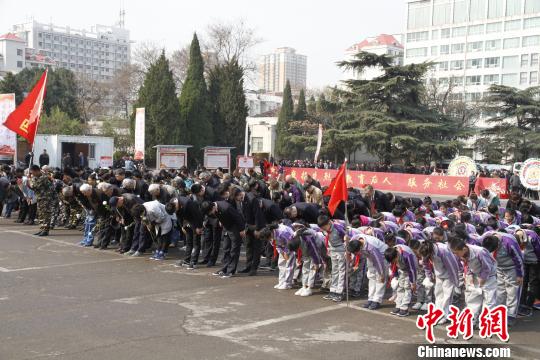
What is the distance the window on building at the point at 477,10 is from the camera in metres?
77.7

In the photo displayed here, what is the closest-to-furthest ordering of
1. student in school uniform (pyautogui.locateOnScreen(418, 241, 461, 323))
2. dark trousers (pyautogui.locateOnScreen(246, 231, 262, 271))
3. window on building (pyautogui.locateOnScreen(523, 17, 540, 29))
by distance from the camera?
student in school uniform (pyautogui.locateOnScreen(418, 241, 461, 323)), dark trousers (pyautogui.locateOnScreen(246, 231, 262, 271)), window on building (pyautogui.locateOnScreen(523, 17, 540, 29))

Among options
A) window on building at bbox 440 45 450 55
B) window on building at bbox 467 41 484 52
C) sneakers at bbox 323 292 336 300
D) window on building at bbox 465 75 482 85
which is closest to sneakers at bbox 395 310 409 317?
sneakers at bbox 323 292 336 300

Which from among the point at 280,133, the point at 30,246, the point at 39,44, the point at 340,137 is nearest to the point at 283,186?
the point at 30,246

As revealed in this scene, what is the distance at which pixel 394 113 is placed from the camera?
138 ft

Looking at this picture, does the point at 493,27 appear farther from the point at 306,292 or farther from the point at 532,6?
the point at 306,292

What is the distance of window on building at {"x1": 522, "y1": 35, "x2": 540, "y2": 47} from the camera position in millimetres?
72881

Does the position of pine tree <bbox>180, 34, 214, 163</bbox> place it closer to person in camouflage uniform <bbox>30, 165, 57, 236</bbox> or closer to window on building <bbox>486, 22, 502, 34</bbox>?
person in camouflage uniform <bbox>30, 165, 57, 236</bbox>

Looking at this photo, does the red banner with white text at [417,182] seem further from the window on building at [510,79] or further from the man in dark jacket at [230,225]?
the window on building at [510,79]

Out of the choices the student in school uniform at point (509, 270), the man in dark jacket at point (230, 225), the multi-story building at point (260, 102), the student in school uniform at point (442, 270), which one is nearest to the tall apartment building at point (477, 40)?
the multi-story building at point (260, 102)

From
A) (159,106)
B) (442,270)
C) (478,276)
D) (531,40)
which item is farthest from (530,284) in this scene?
(531,40)

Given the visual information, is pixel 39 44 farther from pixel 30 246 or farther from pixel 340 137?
pixel 30 246

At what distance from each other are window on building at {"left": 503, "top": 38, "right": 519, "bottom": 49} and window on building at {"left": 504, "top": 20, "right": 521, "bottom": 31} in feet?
4.80

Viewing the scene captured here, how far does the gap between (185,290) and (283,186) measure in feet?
17.2

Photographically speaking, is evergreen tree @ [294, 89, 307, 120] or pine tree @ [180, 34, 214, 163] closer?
pine tree @ [180, 34, 214, 163]
